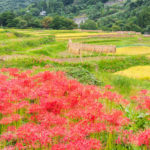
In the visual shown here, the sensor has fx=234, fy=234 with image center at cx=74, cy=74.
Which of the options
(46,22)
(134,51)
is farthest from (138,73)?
(46,22)

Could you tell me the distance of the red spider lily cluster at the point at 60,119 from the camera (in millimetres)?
2650

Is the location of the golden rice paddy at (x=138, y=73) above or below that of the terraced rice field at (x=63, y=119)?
below

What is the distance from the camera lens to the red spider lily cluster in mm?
2650

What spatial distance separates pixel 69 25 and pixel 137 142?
75.2 meters

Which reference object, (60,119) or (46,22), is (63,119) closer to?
(60,119)

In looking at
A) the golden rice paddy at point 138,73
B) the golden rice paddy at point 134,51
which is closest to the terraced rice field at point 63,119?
the golden rice paddy at point 138,73

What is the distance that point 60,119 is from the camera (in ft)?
9.91

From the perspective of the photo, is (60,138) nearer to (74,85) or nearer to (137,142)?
(137,142)

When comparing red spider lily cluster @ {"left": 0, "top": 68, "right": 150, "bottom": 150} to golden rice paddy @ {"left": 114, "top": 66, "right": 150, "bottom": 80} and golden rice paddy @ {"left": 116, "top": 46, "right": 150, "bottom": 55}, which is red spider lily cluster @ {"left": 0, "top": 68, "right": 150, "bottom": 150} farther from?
golden rice paddy @ {"left": 116, "top": 46, "right": 150, "bottom": 55}

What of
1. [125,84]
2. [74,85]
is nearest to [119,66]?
[125,84]

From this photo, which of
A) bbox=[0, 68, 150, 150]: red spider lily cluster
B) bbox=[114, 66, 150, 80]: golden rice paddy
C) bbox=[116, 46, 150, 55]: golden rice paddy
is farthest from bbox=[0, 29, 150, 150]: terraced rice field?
bbox=[116, 46, 150, 55]: golden rice paddy

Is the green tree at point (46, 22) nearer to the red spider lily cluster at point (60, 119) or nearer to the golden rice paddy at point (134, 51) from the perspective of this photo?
the golden rice paddy at point (134, 51)

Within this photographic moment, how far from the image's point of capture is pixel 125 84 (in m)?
12.0

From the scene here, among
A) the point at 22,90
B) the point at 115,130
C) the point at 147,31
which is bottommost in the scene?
the point at 147,31
